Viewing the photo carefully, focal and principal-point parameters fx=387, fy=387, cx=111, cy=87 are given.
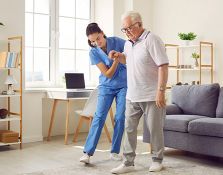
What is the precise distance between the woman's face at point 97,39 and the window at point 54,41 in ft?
6.97

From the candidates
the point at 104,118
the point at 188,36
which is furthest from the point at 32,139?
the point at 188,36

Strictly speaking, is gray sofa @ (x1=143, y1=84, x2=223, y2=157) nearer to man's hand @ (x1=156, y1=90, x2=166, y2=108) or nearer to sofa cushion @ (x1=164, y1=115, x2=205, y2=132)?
sofa cushion @ (x1=164, y1=115, x2=205, y2=132)

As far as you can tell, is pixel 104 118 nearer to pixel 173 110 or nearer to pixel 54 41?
pixel 173 110

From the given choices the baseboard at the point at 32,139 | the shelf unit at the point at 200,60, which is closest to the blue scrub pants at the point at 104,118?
the baseboard at the point at 32,139

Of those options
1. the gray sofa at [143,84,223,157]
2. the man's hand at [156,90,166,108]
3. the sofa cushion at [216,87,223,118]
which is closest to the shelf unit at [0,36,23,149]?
the gray sofa at [143,84,223,157]

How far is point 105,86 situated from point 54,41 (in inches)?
93.8

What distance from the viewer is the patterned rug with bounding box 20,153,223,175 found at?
11.7 ft

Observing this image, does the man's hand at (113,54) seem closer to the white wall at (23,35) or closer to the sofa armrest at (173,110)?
the sofa armrest at (173,110)

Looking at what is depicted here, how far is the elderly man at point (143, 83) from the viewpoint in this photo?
336cm

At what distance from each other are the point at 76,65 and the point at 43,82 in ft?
2.36

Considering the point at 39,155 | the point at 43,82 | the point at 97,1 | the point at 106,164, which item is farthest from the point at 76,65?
the point at 106,164

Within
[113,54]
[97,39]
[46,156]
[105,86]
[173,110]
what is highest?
[97,39]

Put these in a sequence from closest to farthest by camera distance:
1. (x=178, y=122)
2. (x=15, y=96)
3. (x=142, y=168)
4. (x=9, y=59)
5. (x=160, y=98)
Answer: (x=160, y=98), (x=142, y=168), (x=178, y=122), (x=9, y=59), (x=15, y=96)

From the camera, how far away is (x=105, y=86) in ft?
13.0
